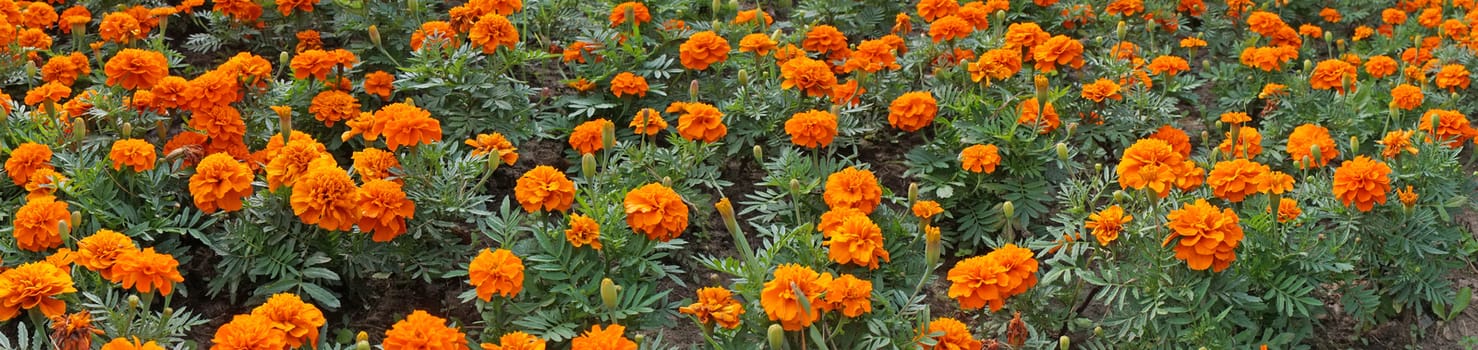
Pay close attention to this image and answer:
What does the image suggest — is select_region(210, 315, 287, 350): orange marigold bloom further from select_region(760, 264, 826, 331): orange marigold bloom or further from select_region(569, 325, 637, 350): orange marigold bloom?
select_region(760, 264, 826, 331): orange marigold bloom

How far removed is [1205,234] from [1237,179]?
344mm

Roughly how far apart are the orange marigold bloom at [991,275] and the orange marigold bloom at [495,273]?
37.5 inches

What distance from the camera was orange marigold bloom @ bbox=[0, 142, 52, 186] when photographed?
2.96m

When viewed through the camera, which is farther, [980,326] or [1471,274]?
[1471,274]

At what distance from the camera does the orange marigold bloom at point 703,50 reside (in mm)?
3805

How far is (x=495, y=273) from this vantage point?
2.57 m

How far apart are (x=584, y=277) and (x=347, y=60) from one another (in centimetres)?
133

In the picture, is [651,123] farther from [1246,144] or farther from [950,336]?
[1246,144]

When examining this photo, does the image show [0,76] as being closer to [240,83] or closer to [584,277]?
[240,83]

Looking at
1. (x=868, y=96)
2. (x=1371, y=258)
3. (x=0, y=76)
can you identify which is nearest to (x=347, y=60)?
(x=0, y=76)

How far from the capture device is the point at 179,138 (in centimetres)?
325

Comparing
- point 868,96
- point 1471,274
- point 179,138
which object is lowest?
point 1471,274

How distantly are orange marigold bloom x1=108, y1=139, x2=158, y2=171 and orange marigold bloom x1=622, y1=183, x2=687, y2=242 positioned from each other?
47.1 inches

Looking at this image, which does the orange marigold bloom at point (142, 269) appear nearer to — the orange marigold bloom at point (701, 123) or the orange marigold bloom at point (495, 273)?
the orange marigold bloom at point (495, 273)
